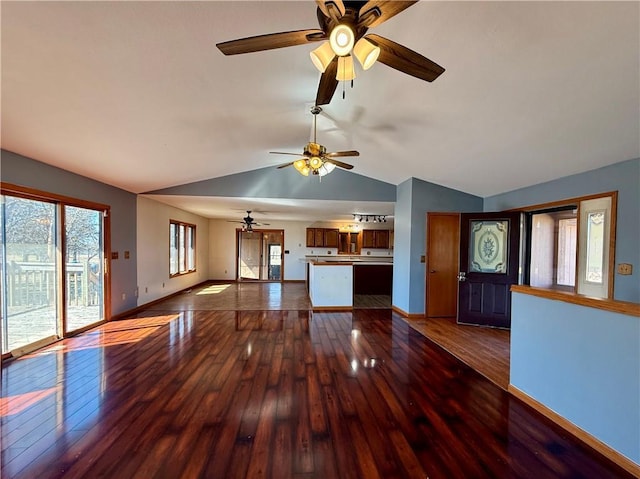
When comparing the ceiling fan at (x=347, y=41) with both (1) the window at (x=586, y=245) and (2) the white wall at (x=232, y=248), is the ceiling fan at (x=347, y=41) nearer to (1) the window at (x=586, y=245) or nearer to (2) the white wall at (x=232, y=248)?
(1) the window at (x=586, y=245)

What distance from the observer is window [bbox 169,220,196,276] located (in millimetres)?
7164

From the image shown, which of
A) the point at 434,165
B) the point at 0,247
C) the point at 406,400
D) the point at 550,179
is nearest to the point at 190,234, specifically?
the point at 0,247

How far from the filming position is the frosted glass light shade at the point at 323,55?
157 centimetres

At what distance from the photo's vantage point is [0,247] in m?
3.09

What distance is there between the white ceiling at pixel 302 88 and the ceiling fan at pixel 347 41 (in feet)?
1.68

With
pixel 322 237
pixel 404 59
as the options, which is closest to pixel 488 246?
pixel 404 59

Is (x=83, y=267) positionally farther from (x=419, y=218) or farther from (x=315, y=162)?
(x=419, y=218)

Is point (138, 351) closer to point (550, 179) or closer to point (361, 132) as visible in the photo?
point (361, 132)

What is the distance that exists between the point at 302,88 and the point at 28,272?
4.07 m

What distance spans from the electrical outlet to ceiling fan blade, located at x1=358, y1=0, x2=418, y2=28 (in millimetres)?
3602

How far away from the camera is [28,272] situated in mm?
3457

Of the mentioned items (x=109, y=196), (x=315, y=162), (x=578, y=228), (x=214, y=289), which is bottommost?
(x=214, y=289)

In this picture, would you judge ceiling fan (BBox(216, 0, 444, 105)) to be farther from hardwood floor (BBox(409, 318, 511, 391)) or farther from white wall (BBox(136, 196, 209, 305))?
white wall (BBox(136, 196, 209, 305))

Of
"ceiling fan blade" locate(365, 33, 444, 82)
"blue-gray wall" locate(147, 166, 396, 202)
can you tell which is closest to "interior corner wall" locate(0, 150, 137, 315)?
"blue-gray wall" locate(147, 166, 396, 202)
